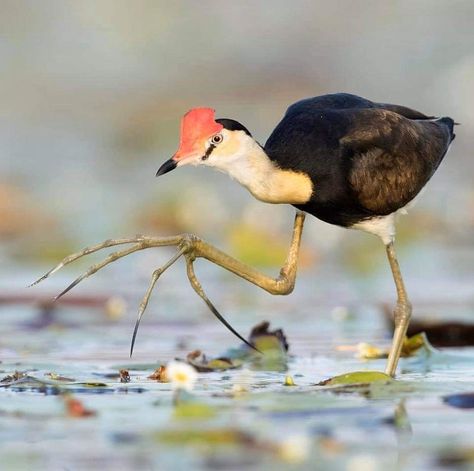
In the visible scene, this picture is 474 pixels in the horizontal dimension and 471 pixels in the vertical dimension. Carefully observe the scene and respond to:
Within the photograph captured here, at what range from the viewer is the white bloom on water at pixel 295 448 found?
5164 millimetres

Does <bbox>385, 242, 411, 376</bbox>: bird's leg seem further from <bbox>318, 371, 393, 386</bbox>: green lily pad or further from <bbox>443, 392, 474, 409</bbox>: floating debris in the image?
<bbox>443, 392, 474, 409</bbox>: floating debris

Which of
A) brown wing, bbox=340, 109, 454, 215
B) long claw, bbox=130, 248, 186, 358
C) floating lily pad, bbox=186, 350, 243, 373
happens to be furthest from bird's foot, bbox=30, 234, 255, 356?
brown wing, bbox=340, 109, 454, 215

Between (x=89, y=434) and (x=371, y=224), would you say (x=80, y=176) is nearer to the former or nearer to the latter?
(x=371, y=224)

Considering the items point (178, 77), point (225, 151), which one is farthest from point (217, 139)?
point (178, 77)

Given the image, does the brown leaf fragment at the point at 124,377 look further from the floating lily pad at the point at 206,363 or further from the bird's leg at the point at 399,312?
the bird's leg at the point at 399,312

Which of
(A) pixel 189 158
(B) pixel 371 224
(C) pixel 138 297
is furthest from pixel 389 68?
(A) pixel 189 158

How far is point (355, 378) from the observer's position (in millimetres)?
6730

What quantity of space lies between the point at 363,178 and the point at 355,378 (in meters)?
1.63

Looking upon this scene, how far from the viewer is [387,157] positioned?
27.2ft

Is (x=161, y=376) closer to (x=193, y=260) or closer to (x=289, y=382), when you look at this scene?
(x=289, y=382)

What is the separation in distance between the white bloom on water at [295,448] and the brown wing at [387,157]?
2726 mm

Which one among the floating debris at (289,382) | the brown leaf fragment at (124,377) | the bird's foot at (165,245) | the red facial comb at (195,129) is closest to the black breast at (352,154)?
the red facial comb at (195,129)

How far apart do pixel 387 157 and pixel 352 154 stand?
339 mm

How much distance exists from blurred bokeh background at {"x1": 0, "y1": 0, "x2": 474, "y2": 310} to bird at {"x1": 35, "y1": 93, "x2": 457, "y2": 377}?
5.54 metres
